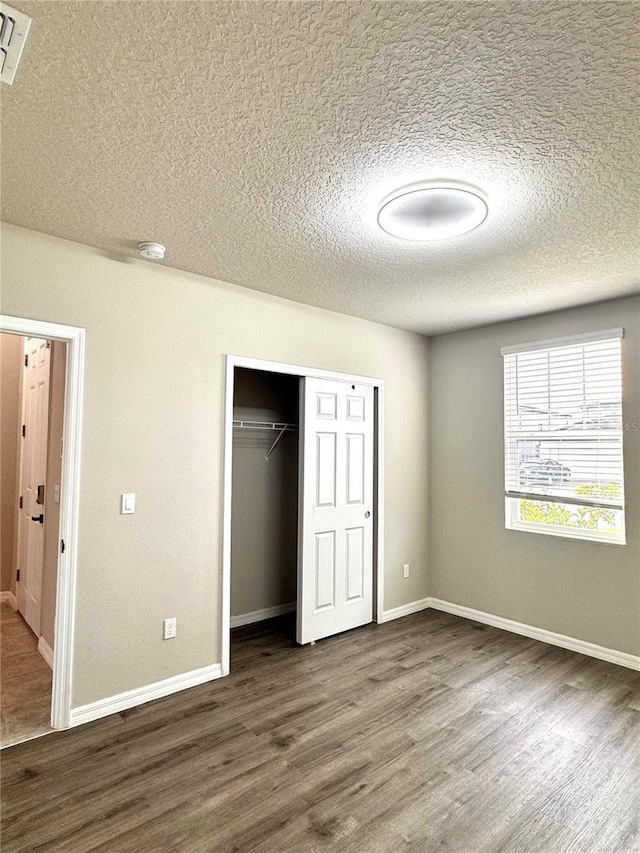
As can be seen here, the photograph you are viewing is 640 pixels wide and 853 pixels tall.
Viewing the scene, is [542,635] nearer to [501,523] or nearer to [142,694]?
[501,523]

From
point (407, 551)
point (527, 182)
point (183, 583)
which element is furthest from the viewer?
point (407, 551)

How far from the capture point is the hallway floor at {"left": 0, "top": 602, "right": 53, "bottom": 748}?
2.59m

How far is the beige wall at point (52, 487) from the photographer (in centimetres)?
336

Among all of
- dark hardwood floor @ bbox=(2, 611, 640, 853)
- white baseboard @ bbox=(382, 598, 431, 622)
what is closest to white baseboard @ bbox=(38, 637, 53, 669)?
dark hardwood floor @ bbox=(2, 611, 640, 853)

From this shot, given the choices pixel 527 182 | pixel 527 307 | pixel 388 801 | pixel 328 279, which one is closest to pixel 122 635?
pixel 388 801

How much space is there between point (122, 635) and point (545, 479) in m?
3.34

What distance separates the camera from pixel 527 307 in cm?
387

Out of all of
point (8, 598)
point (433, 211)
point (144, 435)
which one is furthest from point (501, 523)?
point (8, 598)

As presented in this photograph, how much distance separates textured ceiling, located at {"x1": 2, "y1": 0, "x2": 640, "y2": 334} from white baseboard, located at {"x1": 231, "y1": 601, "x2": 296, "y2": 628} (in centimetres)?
304

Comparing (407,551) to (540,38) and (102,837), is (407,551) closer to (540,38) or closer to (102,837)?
(102,837)

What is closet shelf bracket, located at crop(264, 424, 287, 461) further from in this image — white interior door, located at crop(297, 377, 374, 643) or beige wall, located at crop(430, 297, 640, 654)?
beige wall, located at crop(430, 297, 640, 654)

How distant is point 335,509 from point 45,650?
2.38m

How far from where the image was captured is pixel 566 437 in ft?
12.8

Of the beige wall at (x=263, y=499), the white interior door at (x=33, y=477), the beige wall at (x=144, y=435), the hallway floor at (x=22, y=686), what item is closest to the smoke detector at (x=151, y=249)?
the beige wall at (x=144, y=435)
